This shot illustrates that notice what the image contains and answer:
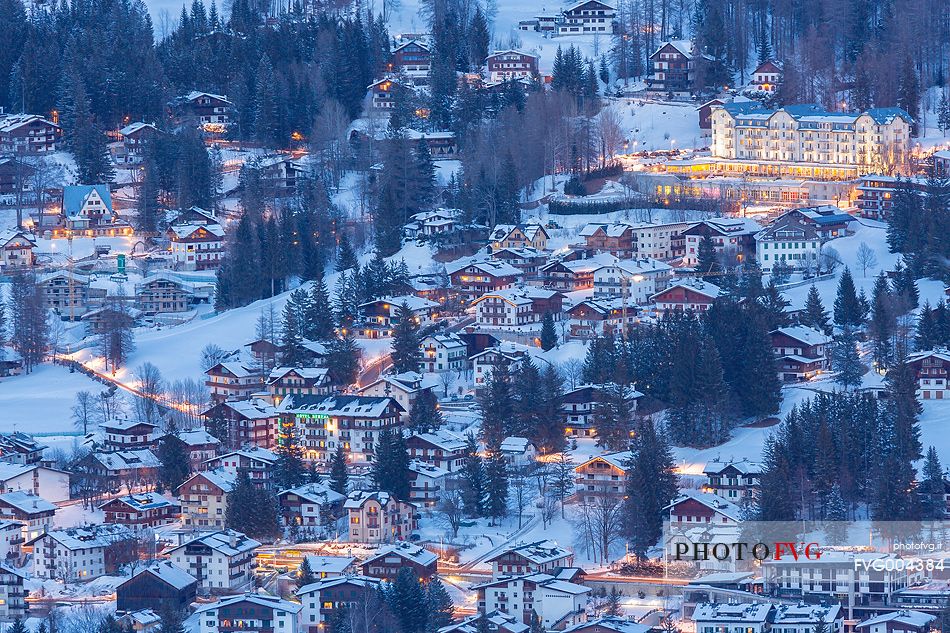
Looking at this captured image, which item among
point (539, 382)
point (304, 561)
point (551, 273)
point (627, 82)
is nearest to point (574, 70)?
point (627, 82)

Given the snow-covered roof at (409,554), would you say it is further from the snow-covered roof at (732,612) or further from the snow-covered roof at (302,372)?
the snow-covered roof at (302,372)

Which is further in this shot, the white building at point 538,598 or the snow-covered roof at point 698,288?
the snow-covered roof at point 698,288

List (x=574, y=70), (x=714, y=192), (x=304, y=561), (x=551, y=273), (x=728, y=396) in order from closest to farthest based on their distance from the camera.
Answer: (x=304, y=561)
(x=728, y=396)
(x=551, y=273)
(x=714, y=192)
(x=574, y=70)

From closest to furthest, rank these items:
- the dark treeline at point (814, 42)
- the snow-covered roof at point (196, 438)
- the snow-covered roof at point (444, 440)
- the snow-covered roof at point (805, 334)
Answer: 1. the snow-covered roof at point (444, 440)
2. the snow-covered roof at point (196, 438)
3. the snow-covered roof at point (805, 334)
4. the dark treeline at point (814, 42)

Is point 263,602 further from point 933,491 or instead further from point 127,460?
point 933,491

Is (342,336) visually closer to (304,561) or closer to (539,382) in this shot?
(539,382)

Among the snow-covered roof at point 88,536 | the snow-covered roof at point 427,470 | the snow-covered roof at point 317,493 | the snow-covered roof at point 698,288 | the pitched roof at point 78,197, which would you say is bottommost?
the snow-covered roof at point 88,536

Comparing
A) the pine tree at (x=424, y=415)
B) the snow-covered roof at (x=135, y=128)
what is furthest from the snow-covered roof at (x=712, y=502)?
the snow-covered roof at (x=135, y=128)

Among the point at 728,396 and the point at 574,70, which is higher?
the point at 574,70
